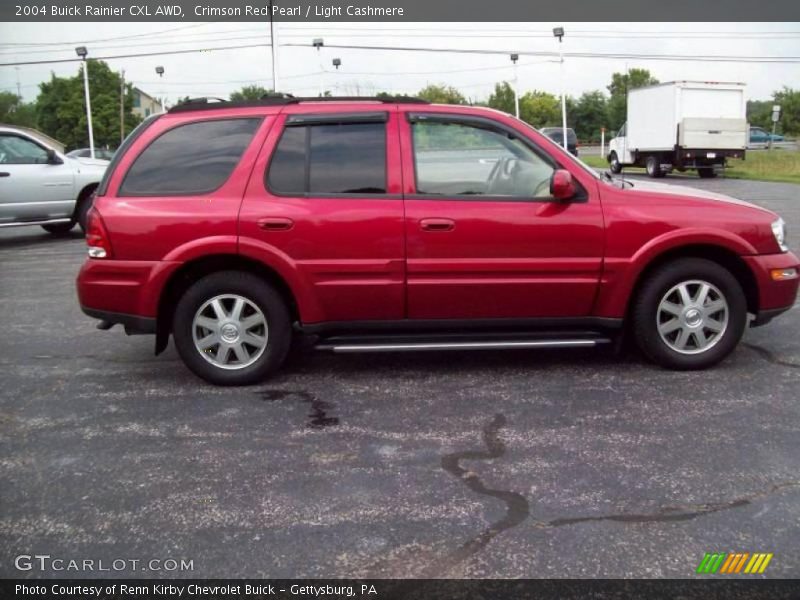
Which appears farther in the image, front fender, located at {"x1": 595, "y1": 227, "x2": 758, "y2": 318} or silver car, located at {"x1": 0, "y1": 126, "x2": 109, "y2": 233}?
silver car, located at {"x1": 0, "y1": 126, "x2": 109, "y2": 233}

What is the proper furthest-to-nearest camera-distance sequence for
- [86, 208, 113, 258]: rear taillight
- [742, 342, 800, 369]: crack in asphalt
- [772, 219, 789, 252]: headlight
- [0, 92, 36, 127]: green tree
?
[0, 92, 36, 127]: green tree < [742, 342, 800, 369]: crack in asphalt < [772, 219, 789, 252]: headlight < [86, 208, 113, 258]: rear taillight

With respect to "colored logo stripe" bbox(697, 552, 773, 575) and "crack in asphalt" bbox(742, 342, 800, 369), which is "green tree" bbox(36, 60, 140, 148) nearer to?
"crack in asphalt" bbox(742, 342, 800, 369)

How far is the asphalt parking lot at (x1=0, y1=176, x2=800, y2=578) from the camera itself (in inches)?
114

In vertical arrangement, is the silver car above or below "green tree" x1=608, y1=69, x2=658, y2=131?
below

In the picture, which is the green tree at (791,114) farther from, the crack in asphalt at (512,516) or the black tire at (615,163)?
the crack in asphalt at (512,516)

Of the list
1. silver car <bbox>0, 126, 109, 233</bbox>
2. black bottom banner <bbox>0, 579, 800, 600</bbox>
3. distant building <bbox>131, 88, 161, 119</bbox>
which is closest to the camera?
black bottom banner <bbox>0, 579, 800, 600</bbox>

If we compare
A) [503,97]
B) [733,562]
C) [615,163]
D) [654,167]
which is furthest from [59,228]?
[503,97]

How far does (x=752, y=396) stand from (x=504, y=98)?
53489mm

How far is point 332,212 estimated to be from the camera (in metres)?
4.70

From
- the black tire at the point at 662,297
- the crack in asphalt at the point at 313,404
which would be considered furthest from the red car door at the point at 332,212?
the black tire at the point at 662,297

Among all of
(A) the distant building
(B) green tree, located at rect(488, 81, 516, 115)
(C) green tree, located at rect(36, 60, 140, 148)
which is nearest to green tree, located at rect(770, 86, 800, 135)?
(B) green tree, located at rect(488, 81, 516, 115)

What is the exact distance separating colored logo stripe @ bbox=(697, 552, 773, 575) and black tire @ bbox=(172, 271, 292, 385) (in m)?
2.87

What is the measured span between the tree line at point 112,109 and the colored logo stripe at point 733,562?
183 ft

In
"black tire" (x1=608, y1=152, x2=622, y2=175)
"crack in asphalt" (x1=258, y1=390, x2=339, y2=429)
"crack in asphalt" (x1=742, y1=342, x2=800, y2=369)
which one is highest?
"black tire" (x1=608, y1=152, x2=622, y2=175)
